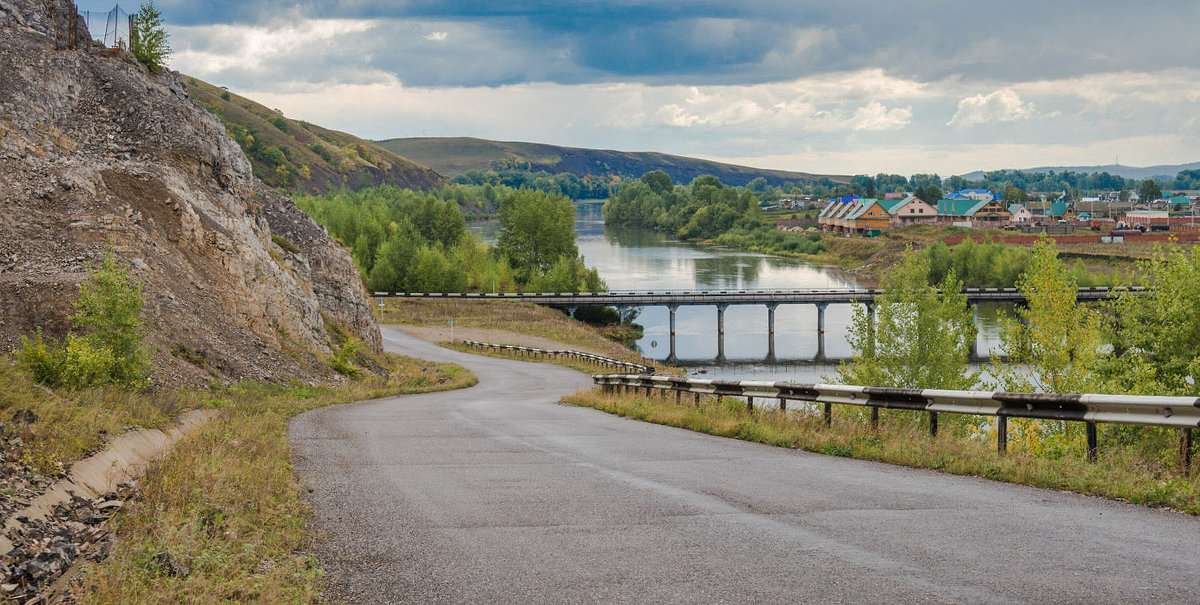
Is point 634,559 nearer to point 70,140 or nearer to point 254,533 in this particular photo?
point 254,533

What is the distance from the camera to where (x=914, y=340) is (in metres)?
39.9

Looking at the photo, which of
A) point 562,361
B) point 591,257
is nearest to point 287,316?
point 562,361

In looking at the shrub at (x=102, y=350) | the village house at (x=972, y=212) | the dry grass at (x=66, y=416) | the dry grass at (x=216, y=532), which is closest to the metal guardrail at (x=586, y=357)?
the shrub at (x=102, y=350)

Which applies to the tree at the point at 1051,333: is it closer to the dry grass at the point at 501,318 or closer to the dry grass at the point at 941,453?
the dry grass at the point at 941,453

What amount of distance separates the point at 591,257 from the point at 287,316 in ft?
370

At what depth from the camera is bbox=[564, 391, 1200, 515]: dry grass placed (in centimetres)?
838

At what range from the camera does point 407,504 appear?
8.73 meters

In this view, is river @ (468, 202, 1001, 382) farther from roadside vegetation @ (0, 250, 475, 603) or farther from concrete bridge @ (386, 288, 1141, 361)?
roadside vegetation @ (0, 250, 475, 603)

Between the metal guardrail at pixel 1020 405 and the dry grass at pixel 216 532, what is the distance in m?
7.60

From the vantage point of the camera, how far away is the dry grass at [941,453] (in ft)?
27.5

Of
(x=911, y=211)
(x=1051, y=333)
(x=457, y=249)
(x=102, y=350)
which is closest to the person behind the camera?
(x=102, y=350)

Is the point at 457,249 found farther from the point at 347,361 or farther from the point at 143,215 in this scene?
the point at 143,215

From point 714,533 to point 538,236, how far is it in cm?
9810

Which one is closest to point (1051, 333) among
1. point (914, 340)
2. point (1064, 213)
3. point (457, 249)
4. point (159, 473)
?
point (914, 340)
